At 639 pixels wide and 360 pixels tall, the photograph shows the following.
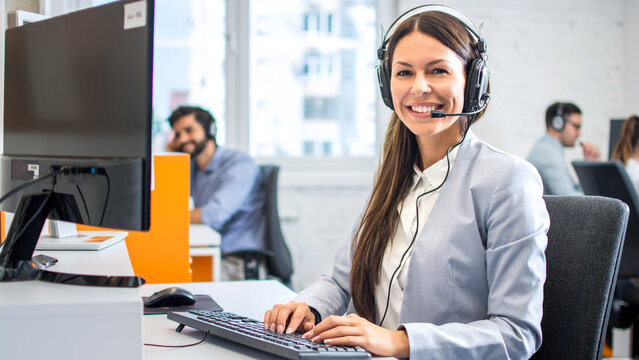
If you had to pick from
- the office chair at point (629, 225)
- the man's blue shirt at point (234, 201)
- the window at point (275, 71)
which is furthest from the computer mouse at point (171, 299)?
the window at point (275, 71)

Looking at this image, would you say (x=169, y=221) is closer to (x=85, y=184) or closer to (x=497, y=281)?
(x=85, y=184)

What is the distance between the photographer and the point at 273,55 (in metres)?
3.87

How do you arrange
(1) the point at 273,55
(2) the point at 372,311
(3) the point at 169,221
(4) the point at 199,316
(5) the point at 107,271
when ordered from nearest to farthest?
(5) the point at 107,271 → (4) the point at 199,316 → (2) the point at 372,311 → (3) the point at 169,221 → (1) the point at 273,55

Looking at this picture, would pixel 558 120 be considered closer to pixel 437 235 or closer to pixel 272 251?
pixel 272 251

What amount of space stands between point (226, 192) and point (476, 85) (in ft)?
6.63

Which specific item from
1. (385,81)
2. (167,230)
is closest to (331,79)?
(167,230)

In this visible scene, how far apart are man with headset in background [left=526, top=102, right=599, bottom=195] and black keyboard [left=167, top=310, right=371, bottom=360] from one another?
8.33ft

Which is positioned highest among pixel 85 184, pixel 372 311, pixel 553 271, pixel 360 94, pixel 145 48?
pixel 360 94

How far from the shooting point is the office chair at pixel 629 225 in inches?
93.5

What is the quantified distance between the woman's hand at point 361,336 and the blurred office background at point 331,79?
292 centimetres

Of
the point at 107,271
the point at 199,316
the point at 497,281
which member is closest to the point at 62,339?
the point at 107,271

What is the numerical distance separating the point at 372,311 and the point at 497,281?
30 cm

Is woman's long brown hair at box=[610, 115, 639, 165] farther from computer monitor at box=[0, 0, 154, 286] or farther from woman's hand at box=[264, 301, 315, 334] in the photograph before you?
computer monitor at box=[0, 0, 154, 286]

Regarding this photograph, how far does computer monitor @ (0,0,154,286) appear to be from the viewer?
0.81 m
